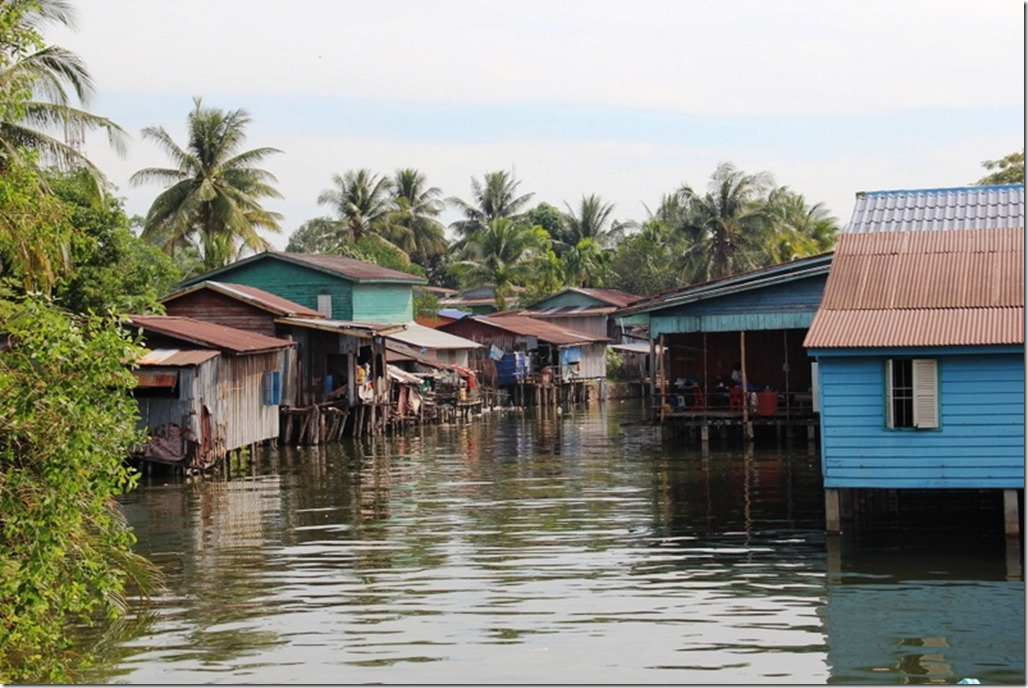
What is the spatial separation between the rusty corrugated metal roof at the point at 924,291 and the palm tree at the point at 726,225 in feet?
133

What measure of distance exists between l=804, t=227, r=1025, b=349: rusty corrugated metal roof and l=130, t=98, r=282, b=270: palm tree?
1175 inches

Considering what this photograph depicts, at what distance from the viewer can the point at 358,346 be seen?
39.9 meters

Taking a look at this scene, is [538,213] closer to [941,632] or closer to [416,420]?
[416,420]

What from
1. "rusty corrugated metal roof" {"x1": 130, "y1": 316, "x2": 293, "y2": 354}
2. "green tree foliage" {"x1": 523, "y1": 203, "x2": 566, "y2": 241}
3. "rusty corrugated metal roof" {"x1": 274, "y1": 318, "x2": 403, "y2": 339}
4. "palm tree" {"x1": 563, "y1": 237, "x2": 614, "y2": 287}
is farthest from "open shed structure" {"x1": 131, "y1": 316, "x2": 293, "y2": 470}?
"green tree foliage" {"x1": 523, "y1": 203, "x2": 566, "y2": 241}

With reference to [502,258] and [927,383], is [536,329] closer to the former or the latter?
[502,258]

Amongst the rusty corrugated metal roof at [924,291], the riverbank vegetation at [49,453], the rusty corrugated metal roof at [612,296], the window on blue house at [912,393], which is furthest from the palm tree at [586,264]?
the riverbank vegetation at [49,453]

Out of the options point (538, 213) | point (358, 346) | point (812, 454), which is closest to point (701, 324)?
point (812, 454)

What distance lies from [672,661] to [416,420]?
1282 inches

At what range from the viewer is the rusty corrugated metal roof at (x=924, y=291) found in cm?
1909

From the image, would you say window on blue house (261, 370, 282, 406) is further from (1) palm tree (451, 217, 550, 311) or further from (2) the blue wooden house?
(1) palm tree (451, 217, 550, 311)

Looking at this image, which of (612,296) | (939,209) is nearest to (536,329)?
(612,296)

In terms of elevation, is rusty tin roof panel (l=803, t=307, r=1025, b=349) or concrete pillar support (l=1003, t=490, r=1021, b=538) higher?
rusty tin roof panel (l=803, t=307, r=1025, b=349)

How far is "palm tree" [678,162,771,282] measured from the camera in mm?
62375

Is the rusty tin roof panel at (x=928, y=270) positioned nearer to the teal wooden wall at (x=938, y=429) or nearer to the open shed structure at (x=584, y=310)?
the teal wooden wall at (x=938, y=429)
